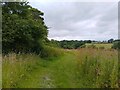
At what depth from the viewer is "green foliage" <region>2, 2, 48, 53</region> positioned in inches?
697

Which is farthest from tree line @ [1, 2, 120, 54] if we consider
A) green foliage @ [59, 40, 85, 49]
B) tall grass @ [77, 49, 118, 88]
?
green foliage @ [59, 40, 85, 49]

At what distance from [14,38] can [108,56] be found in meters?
10.2

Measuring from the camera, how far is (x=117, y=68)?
343 inches

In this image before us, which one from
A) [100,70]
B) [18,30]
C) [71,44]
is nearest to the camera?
[100,70]

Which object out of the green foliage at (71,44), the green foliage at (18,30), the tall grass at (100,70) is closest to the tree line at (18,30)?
the green foliage at (18,30)

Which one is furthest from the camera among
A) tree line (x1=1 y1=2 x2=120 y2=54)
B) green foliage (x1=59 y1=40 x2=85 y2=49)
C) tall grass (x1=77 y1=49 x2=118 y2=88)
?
green foliage (x1=59 y1=40 x2=85 y2=49)

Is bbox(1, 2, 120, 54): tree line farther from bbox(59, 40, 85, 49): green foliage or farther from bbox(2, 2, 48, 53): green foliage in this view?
bbox(59, 40, 85, 49): green foliage

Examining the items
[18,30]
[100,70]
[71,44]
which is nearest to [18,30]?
[18,30]

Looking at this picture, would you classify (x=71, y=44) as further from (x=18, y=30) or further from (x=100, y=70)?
(x=100, y=70)

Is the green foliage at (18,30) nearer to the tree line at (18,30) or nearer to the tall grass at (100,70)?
the tree line at (18,30)

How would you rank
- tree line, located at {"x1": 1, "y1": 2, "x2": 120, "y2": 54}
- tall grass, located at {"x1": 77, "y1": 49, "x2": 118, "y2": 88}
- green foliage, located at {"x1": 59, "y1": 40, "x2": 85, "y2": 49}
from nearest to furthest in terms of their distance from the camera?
tall grass, located at {"x1": 77, "y1": 49, "x2": 118, "y2": 88}, tree line, located at {"x1": 1, "y1": 2, "x2": 120, "y2": 54}, green foliage, located at {"x1": 59, "y1": 40, "x2": 85, "y2": 49}

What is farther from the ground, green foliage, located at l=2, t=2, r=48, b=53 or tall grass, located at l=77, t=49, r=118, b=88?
green foliage, located at l=2, t=2, r=48, b=53

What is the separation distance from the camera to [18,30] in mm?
18344

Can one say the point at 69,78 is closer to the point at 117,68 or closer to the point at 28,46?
the point at 117,68
